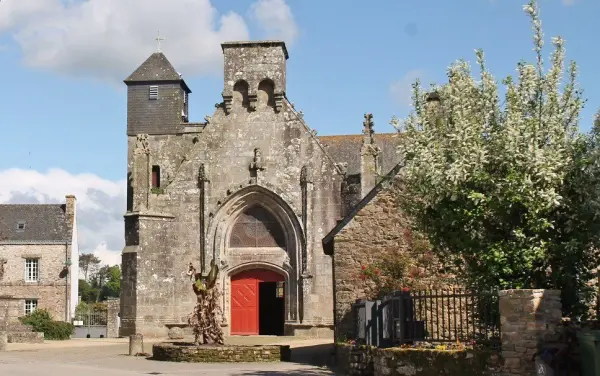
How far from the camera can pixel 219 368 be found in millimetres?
16906

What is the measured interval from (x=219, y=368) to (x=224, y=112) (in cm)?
1369

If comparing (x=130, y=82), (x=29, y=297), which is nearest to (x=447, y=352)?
(x=130, y=82)

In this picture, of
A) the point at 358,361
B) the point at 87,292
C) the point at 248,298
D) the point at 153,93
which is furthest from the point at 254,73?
the point at 87,292

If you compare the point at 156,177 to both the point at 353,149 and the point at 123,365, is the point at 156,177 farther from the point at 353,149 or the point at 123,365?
the point at 123,365

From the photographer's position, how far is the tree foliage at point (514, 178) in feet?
39.5

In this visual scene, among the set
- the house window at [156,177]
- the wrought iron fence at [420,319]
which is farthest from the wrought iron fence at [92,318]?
the wrought iron fence at [420,319]

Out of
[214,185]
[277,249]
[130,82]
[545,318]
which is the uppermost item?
[130,82]

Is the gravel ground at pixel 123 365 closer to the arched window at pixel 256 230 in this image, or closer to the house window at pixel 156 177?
the arched window at pixel 256 230

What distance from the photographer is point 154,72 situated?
4125 cm

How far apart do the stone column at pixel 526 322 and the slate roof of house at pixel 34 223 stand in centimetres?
4067

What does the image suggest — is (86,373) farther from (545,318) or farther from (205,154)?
(205,154)

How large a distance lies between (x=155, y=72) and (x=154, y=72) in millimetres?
47

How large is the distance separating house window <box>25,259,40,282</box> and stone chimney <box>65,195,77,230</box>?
278 centimetres

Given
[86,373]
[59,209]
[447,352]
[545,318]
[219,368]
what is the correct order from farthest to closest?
[59,209] → [219,368] → [86,373] → [447,352] → [545,318]
